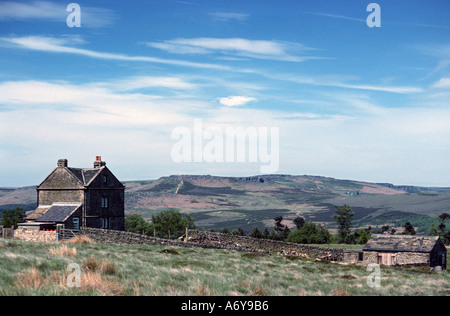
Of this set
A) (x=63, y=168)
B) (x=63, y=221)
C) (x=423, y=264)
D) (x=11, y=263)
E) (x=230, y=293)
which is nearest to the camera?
(x=230, y=293)

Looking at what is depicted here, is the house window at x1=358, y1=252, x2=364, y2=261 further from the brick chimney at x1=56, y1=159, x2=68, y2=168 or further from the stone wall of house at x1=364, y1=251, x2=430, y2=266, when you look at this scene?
the brick chimney at x1=56, y1=159, x2=68, y2=168

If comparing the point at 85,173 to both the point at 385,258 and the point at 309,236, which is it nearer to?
the point at 385,258

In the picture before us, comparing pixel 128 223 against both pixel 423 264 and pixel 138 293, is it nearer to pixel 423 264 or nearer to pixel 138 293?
pixel 423 264

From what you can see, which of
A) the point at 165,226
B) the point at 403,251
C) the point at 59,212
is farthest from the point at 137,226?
the point at 403,251

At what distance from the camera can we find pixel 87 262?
16531 mm

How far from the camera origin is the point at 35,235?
47656 mm

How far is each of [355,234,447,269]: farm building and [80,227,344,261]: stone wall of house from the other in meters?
3.40

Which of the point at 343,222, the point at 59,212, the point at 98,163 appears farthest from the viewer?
the point at 343,222

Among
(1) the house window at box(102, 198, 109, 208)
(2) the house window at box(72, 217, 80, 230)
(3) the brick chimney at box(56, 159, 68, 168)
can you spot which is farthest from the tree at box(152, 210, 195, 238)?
(2) the house window at box(72, 217, 80, 230)

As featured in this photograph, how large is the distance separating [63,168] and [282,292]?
4746 centimetres

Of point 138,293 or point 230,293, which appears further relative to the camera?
point 230,293

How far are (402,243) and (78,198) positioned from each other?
37601 mm

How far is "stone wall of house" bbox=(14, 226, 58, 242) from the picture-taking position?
46606 millimetres
